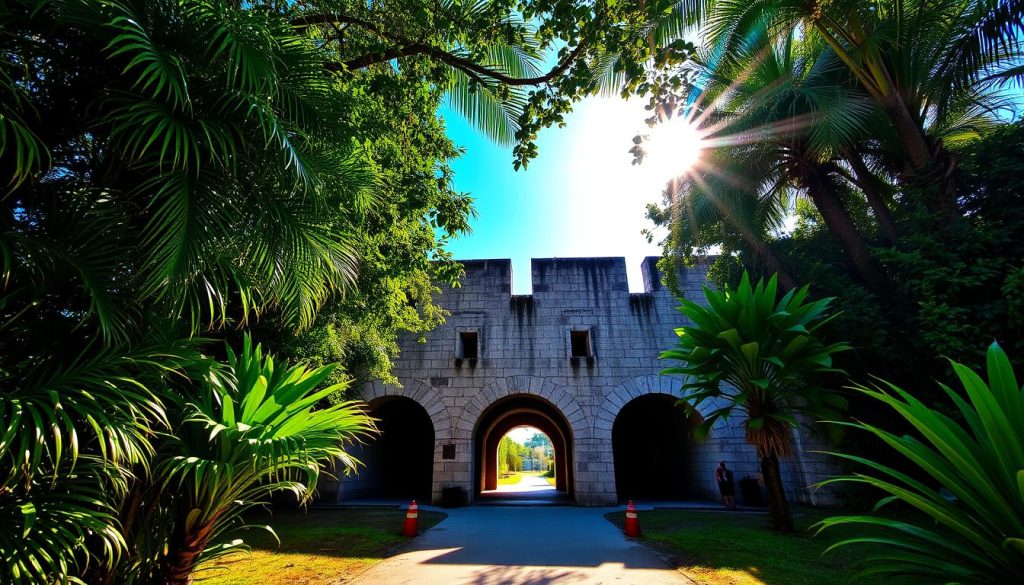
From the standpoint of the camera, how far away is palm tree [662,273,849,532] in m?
7.00

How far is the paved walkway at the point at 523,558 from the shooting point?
4.60m

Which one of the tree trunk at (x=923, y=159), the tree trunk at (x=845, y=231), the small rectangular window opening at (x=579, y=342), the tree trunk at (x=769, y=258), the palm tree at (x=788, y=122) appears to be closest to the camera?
the tree trunk at (x=923, y=159)

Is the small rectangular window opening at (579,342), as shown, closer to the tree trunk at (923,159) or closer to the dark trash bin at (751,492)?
the dark trash bin at (751,492)

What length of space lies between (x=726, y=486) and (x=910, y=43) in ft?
34.2

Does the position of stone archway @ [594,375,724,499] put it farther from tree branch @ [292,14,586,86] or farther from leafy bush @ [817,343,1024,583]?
tree branch @ [292,14,586,86]

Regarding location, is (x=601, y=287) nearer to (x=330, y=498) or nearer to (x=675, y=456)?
(x=675, y=456)

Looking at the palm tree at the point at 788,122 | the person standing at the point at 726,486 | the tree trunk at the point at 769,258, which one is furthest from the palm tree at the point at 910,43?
the person standing at the point at 726,486

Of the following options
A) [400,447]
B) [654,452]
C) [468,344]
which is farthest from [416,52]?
[654,452]

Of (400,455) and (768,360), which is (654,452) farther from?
(768,360)

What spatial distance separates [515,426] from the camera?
21.8 metres

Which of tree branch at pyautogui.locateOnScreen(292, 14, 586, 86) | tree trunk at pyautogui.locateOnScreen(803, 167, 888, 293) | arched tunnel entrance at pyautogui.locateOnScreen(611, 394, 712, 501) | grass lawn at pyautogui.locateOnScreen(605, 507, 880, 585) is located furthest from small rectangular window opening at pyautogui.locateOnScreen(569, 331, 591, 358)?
tree branch at pyautogui.locateOnScreen(292, 14, 586, 86)

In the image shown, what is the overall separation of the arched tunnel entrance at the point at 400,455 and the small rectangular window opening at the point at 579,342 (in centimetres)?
616

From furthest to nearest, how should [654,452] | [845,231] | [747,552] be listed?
[654,452] < [845,231] < [747,552]

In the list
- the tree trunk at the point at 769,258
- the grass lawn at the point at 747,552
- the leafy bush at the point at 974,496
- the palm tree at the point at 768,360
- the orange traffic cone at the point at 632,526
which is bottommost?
the grass lawn at the point at 747,552
